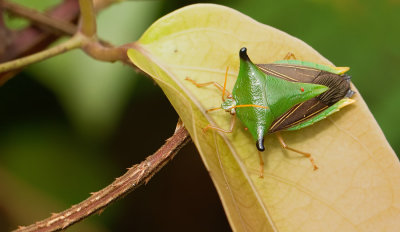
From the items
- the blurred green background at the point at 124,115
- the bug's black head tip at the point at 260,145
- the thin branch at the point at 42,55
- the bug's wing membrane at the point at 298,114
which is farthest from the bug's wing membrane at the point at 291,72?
the thin branch at the point at 42,55

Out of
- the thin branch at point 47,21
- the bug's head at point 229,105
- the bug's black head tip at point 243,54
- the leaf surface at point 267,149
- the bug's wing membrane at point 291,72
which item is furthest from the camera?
the thin branch at point 47,21

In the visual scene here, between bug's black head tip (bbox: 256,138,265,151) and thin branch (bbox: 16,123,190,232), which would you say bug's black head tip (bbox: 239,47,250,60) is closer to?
bug's black head tip (bbox: 256,138,265,151)

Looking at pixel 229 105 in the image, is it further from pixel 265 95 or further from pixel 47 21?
pixel 47 21

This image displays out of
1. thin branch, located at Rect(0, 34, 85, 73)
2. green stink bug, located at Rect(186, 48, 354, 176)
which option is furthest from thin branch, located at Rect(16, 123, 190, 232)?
thin branch, located at Rect(0, 34, 85, 73)

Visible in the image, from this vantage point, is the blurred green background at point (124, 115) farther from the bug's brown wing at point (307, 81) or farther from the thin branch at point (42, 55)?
the thin branch at point (42, 55)

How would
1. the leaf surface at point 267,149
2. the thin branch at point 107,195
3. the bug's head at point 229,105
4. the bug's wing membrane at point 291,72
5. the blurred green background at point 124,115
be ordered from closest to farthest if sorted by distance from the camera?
the thin branch at point 107,195 < the leaf surface at point 267,149 < the bug's head at point 229,105 < the bug's wing membrane at point 291,72 < the blurred green background at point 124,115

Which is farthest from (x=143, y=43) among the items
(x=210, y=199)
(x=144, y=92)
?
(x=210, y=199)

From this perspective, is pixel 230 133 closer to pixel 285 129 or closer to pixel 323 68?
pixel 285 129

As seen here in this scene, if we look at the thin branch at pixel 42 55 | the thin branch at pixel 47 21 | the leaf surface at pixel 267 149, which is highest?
the thin branch at pixel 47 21
